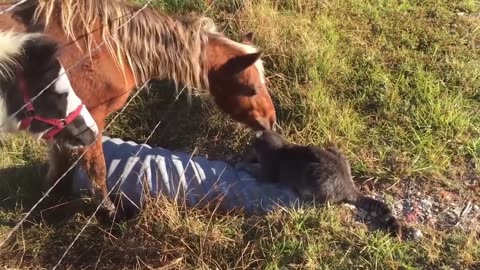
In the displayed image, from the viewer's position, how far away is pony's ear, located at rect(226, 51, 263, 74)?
426 centimetres

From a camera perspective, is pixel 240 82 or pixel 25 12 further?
pixel 240 82

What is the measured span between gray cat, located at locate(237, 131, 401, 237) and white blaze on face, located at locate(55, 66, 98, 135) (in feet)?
3.80

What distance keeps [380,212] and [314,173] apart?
1.47 ft

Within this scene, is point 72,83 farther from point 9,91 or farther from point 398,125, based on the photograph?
point 398,125

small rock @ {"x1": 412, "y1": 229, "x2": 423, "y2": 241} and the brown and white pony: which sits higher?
the brown and white pony

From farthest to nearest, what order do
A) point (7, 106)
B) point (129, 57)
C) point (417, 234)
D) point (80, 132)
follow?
point (129, 57)
point (417, 234)
point (80, 132)
point (7, 106)

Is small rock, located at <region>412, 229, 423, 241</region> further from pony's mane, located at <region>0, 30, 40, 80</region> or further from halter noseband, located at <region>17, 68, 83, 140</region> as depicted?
pony's mane, located at <region>0, 30, 40, 80</region>

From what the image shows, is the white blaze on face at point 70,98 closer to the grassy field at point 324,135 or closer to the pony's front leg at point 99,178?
the pony's front leg at point 99,178

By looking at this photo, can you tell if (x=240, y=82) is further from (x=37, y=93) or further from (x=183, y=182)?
(x=37, y=93)

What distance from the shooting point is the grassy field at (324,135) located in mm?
Result: 3723

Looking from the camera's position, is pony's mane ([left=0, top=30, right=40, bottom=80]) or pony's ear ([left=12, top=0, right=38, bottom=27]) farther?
pony's ear ([left=12, top=0, right=38, bottom=27])

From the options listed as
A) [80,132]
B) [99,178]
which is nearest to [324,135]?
[99,178]

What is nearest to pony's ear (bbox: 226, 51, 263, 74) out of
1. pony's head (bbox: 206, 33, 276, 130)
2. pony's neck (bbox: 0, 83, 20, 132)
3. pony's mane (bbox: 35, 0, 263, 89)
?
pony's head (bbox: 206, 33, 276, 130)

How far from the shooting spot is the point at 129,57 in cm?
407
